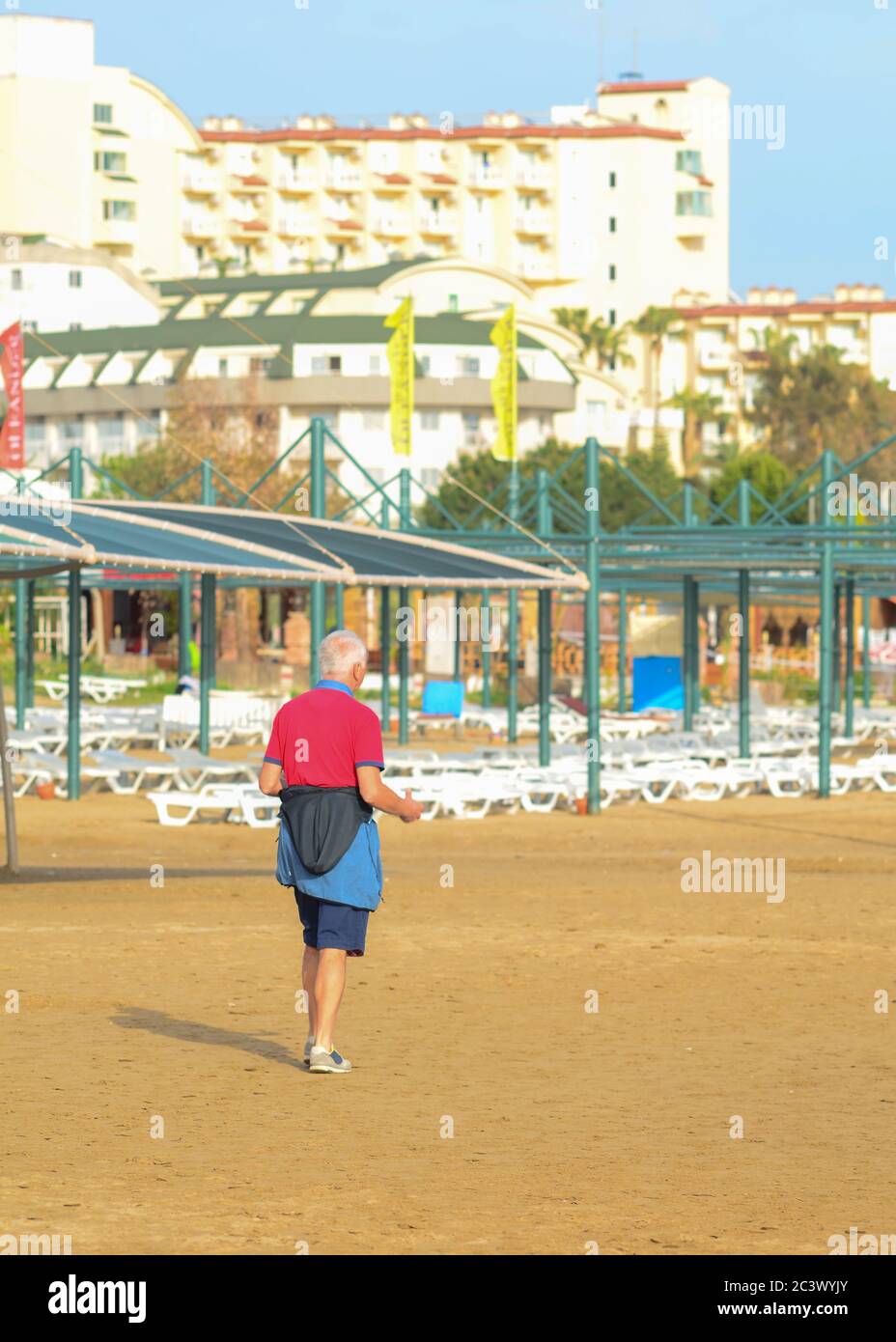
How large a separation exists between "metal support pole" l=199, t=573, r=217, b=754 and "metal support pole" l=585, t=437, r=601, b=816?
536cm

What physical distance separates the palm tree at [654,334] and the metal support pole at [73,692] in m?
92.3

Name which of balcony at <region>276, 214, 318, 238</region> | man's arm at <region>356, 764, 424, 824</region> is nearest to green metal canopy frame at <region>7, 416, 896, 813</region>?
man's arm at <region>356, 764, 424, 824</region>

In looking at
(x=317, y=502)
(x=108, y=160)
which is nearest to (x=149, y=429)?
(x=108, y=160)

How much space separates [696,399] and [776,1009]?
333 feet

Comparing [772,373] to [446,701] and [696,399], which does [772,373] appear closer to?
[696,399]

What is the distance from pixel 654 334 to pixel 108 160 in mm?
27210

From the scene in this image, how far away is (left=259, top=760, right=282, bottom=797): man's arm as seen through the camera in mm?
9219

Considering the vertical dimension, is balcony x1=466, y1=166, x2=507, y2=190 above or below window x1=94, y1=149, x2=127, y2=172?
above

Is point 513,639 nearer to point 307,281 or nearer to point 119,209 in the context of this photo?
point 307,281

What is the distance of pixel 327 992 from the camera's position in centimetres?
947

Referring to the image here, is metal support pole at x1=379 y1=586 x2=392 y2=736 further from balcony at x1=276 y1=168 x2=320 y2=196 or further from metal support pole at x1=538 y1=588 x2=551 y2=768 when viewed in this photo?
balcony at x1=276 y1=168 x2=320 y2=196

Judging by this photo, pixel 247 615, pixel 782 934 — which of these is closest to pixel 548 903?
pixel 782 934

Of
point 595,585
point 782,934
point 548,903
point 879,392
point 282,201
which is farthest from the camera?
point 282,201
